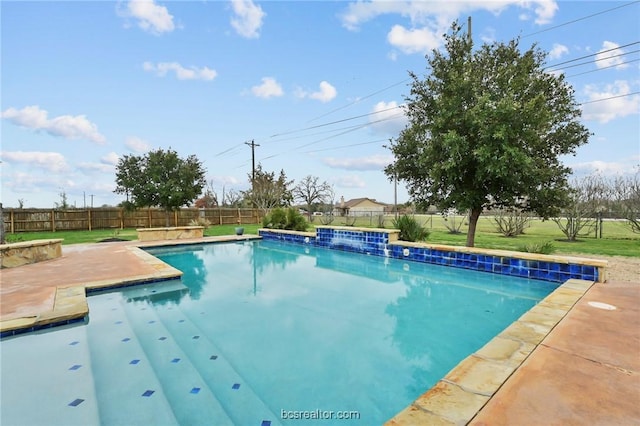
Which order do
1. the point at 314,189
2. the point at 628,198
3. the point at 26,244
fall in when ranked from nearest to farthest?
the point at 26,244
the point at 628,198
the point at 314,189

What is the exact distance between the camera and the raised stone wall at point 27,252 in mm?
8078

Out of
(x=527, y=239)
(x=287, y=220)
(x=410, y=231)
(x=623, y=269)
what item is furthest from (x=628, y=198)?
(x=287, y=220)

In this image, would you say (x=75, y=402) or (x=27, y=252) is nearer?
(x=75, y=402)

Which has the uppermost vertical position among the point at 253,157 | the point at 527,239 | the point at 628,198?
the point at 253,157

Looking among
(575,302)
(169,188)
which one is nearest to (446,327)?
(575,302)

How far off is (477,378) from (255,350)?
7.89 feet

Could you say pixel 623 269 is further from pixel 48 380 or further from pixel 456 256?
pixel 48 380

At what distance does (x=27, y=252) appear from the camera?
28.2 feet

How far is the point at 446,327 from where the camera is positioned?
446 cm

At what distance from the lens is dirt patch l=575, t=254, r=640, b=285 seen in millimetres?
6000

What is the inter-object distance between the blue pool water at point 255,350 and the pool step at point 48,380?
0.01 m

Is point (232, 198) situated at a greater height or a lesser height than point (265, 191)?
greater

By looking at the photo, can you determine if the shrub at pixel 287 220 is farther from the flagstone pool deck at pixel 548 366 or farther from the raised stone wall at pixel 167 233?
the flagstone pool deck at pixel 548 366

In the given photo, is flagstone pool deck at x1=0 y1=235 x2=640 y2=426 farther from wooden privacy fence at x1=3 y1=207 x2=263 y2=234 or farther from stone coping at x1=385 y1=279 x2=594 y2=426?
wooden privacy fence at x1=3 y1=207 x2=263 y2=234
